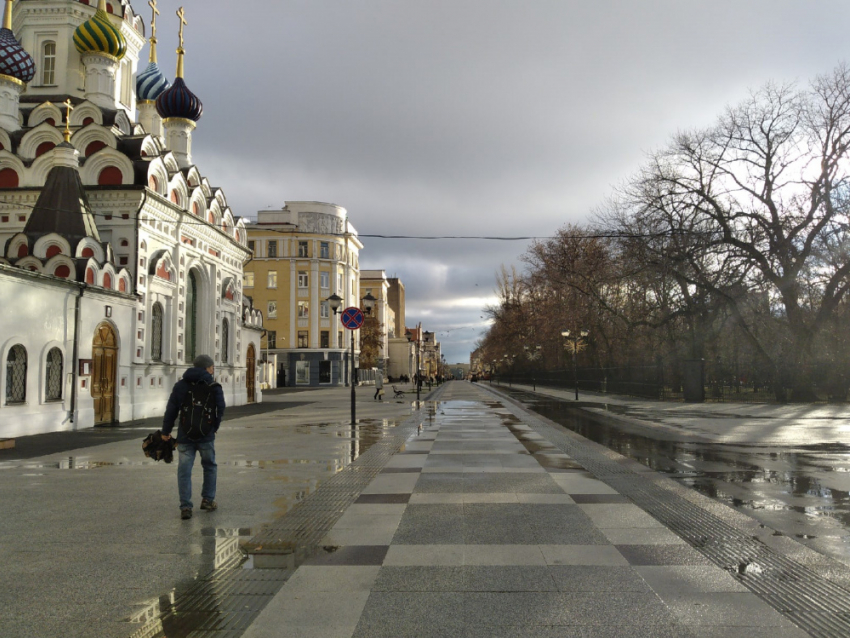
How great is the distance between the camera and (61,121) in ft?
81.3

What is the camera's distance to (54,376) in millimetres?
17812

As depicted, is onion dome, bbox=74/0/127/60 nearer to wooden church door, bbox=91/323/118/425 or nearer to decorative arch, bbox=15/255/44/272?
decorative arch, bbox=15/255/44/272

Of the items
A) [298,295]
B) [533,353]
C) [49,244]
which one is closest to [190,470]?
[49,244]

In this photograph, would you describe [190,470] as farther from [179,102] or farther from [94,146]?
[179,102]

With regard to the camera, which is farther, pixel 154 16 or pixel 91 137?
pixel 154 16

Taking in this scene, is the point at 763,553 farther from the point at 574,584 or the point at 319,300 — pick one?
the point at 319,300

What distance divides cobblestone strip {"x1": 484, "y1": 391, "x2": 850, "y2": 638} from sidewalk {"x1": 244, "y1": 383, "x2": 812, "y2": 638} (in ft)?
0.36

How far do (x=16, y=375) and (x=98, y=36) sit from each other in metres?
15.4

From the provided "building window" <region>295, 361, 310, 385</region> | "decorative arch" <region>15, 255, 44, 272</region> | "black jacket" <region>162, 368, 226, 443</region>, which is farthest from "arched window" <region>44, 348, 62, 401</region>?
"building window" <region>295, 361, 310, 385</region>

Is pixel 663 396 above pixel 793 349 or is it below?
below

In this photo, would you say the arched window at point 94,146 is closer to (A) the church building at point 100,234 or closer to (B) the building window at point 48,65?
(A) the church building at point 100,234

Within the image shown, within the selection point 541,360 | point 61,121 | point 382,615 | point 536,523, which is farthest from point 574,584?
point 541,360

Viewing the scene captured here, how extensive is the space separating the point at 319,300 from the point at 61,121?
4403cm

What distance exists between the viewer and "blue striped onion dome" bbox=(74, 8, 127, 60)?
25172 mm
